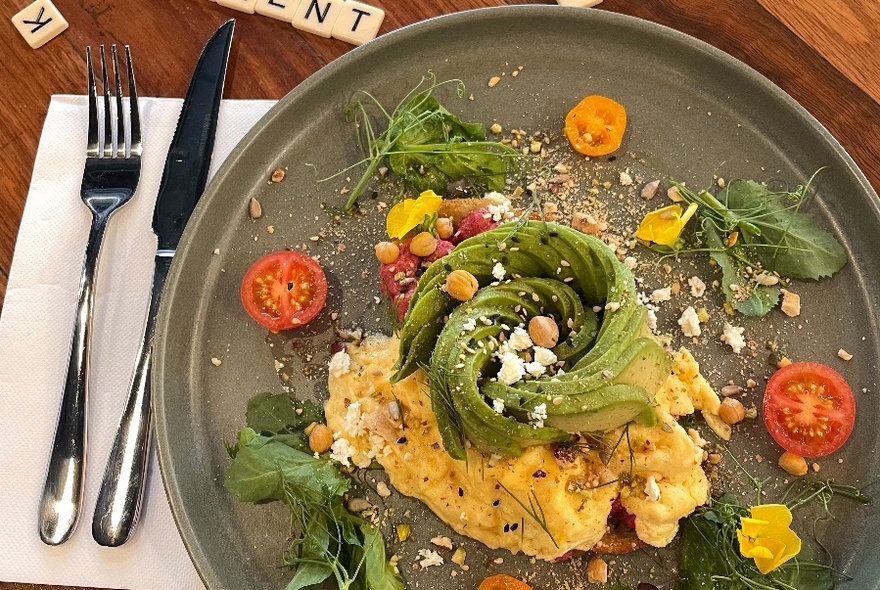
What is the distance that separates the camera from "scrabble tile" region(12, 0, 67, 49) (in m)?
3.00

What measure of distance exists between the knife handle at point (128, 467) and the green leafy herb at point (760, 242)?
1991mm

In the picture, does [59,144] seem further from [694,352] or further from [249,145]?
[694,352]

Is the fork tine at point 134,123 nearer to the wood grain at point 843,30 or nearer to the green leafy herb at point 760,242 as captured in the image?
the green leafy herb at point 760,242

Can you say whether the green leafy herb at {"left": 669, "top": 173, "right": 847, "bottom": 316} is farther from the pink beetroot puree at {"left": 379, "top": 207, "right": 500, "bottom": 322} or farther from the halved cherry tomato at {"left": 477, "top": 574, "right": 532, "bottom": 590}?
the halved cherry tomato at {"left": 477, "top": 574, "right": 532, "bottom": 590}

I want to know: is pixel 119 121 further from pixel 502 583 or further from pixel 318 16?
pixel 502 583

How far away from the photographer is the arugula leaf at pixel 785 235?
2.52 meters

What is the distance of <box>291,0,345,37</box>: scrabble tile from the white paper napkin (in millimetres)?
375

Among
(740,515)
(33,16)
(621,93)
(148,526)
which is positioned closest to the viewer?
(740,515)

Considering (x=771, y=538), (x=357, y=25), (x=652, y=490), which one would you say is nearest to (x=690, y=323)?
(x=652, y=490)

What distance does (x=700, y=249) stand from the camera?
2.55 m

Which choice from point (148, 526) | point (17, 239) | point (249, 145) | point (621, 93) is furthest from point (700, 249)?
point (17, 239)

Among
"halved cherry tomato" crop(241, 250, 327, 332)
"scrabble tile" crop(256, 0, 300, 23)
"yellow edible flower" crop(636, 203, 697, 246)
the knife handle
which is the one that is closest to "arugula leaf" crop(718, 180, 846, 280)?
"yellow edible flower" crop(636, 203, 697, 246)

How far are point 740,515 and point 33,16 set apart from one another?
3.27m

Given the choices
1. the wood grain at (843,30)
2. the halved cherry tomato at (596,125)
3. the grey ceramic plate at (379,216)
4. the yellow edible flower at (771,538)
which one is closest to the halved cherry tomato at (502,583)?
the grey ceramic plate at (379,216)
